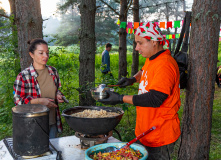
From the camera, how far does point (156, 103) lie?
181cm

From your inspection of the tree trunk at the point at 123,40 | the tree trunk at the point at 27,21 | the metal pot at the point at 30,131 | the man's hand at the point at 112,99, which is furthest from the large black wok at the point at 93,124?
the tree trunk at the point at 123,40

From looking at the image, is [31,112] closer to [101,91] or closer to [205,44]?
[101,91]

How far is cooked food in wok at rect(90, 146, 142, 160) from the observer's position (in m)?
1.59

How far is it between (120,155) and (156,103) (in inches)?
19.4

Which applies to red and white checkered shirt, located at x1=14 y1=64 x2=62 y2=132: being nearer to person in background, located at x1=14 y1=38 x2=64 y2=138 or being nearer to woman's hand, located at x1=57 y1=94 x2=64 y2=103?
person in background, located at x1=14 y1=38 x2=64 y2=138

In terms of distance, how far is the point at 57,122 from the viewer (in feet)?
9.27

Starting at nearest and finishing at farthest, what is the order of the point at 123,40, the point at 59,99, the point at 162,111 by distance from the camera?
the point at 162,111
the point at 59,99
the point at 123,40

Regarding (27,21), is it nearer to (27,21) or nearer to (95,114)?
(27,21)

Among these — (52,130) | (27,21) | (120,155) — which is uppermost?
(27,21)

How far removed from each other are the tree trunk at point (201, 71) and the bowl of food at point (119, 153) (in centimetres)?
102

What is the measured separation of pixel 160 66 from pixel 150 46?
0.27 m

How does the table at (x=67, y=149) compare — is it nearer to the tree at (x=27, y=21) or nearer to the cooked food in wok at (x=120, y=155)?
the cooked food in wok at (x=120, y=155)

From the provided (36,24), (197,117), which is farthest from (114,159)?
(36,24)

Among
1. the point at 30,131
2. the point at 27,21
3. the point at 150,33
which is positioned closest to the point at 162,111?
the point at 150,33
